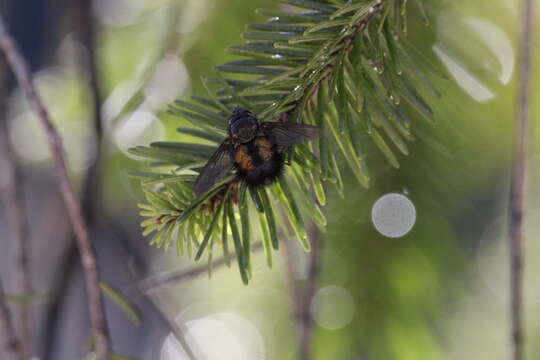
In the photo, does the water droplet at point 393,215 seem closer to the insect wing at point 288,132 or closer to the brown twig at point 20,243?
the insect wing at point 288,132

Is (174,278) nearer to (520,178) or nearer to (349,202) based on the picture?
(349,202)

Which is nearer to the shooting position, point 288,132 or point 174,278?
point 288,132

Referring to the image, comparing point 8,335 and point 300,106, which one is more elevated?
point 300,106

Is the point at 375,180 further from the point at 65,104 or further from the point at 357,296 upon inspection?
the point at 65,104

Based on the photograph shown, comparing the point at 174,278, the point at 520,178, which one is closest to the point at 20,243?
the point at 174,278

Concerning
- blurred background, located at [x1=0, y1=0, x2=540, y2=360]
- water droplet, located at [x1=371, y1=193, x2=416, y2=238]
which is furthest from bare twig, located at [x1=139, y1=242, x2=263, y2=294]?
water droplet, located at [x1=371, y1=193, x2=416, y2=238]

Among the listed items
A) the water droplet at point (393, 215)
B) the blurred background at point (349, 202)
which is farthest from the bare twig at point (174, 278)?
the water droplet at point (393, 215)

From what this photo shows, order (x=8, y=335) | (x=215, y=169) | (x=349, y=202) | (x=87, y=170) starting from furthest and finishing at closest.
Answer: (x=87, y=170) < (x=349, y=202) < (x=8, y=335) < (x=215, y=169)

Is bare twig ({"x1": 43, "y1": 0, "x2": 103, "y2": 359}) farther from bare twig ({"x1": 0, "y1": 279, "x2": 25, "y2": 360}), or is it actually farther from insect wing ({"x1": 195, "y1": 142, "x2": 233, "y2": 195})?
insect wing ({"x1": 195, "y1": 142, "x2": 233, "y2": 195})
